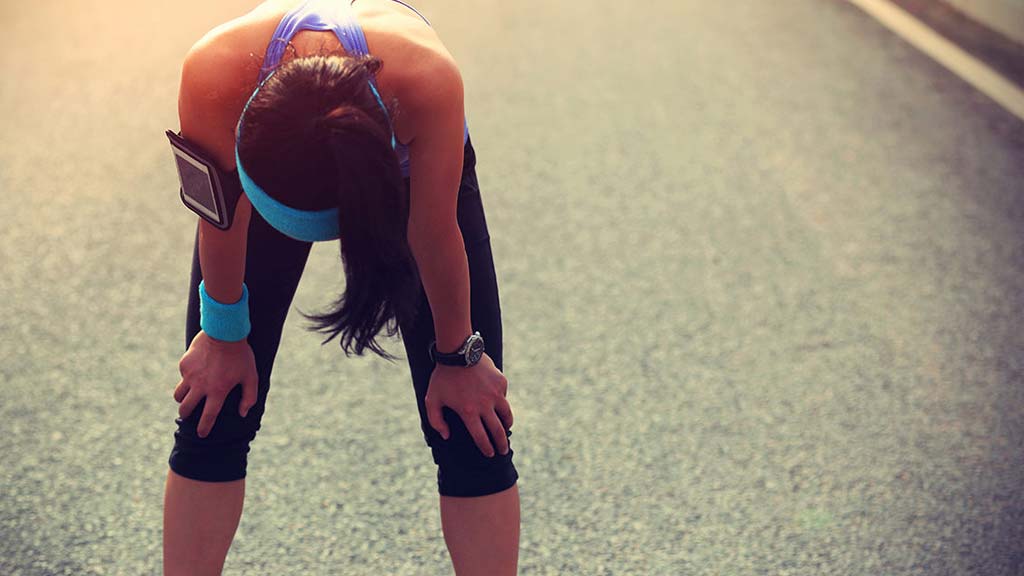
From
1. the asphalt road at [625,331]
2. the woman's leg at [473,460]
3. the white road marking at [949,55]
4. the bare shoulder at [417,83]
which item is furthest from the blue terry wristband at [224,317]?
the white road marking at [949,55]

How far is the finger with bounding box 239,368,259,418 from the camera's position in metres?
2.07

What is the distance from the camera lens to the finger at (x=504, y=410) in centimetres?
202

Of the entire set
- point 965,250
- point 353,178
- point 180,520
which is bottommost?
point 965,250

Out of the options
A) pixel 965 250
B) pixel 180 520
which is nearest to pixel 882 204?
pixel 965 250

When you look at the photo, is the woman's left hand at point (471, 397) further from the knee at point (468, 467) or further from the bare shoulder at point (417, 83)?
the bare shoulder at point (417, 83)

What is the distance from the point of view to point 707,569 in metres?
2.60

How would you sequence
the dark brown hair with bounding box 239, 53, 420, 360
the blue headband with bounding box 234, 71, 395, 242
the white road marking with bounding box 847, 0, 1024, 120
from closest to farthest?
1. the dark brown hair with bounding box 239, 53, 420, 360
2. the blue headband with bounding box 234, 71, 395, 242
3. the white road marking with bounding box 847, 0, 1024, 120

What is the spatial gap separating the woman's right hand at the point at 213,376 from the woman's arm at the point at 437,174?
0.43 m

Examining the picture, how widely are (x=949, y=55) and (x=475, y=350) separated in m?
4.63

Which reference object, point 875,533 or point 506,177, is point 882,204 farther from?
point 875,533

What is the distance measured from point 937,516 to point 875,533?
187mm

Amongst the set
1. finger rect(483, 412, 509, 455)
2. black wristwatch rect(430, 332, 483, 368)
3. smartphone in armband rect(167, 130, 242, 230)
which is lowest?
finger rect(483, 412, 509, 455)

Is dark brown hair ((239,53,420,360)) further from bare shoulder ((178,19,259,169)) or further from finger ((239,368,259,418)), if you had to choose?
finger ((239,368,259,418))

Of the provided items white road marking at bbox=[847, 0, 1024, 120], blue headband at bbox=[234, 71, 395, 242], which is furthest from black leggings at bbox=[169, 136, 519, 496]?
white road marking at bbox=[847, 0, 1024, 120]
